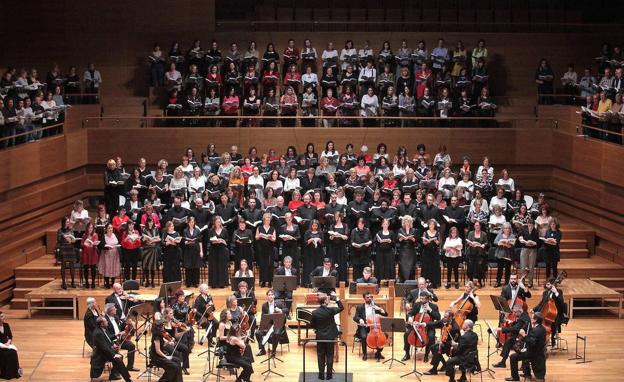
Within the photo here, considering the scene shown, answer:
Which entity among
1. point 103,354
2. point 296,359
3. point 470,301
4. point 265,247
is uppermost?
point 265,247

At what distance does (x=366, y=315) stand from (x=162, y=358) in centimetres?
343

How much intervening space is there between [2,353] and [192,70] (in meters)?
9.72

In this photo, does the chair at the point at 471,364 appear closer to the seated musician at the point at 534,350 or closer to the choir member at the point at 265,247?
the seated musician at the point at 534,350

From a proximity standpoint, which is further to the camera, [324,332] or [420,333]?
[420,333]

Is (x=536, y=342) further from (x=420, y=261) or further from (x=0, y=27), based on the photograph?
(x=0, y=27)

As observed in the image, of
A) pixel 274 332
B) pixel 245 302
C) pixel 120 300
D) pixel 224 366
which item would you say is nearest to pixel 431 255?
pixel 274 332

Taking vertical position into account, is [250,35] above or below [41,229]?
above

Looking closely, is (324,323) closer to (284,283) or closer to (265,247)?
(284,283)

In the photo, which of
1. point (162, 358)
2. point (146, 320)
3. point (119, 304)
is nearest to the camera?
point (162, 358)

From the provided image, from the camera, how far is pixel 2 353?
16.3m

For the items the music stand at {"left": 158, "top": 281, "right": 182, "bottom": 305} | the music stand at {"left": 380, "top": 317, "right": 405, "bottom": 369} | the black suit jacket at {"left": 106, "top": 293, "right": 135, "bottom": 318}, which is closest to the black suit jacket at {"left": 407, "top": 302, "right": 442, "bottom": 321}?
the music stand at {"left": 380, "top": 317, "right": 405, "bottom": 369}

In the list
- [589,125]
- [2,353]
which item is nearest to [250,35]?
[589,125]

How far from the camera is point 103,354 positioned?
52.9ft

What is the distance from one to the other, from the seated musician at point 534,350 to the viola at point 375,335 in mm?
2068
